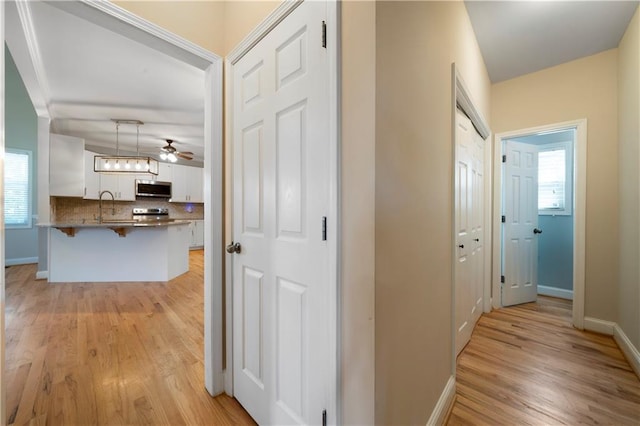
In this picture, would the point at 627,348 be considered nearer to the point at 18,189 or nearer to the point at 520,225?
the point at 520,225

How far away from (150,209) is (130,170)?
2313 mm

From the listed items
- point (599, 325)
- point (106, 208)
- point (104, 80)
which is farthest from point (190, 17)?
point (106, 208)

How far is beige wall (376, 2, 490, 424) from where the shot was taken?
35.5 inches

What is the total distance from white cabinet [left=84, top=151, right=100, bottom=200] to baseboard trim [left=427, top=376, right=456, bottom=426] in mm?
6492

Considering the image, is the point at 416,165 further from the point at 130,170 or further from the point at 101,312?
the point at 130,170

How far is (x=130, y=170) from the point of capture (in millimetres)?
4402

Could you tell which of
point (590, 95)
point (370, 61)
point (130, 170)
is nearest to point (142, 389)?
point (370, 61)

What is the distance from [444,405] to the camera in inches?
56.4

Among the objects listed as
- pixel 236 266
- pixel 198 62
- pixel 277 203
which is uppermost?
pixel 198 62

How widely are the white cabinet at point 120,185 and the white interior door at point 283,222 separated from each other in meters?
5.63

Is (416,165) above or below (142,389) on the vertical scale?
above

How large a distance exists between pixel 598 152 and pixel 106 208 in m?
8.25

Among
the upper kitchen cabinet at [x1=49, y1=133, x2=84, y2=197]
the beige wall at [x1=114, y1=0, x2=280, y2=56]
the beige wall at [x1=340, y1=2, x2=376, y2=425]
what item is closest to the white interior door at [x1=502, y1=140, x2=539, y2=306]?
the beige wall at [x1=340, y1=2, x2=376, y2=425]

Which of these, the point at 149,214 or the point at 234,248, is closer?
the point at 234,248
